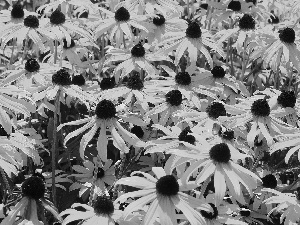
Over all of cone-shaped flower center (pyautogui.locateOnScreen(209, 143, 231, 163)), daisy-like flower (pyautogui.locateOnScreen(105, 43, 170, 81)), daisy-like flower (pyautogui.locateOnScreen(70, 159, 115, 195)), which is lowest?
daisy-like flower (pyautogui.locateOnScreen(70, 159, 115, 195))

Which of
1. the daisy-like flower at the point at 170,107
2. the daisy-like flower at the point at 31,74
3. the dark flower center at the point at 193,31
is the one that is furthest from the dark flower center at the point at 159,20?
the daisy-like flower at the point at 170,107

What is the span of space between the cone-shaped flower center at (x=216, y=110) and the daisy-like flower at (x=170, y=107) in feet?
0.65

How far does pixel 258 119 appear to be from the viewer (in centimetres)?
348

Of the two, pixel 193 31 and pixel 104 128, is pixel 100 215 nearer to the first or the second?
pixel 104 128

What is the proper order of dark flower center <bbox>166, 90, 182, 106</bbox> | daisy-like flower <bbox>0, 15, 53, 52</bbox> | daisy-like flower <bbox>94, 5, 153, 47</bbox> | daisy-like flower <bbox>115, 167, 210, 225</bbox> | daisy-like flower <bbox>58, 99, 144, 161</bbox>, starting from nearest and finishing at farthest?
daisy-like flower <bbox>115, 167, 210, 225</bbox> < daisy-like flower <bbox>58, 99, 144, 161</bbox> < dark flower center <bbox>166, 90, 182, 106</bbox> < daisy-like flower <bbox>0, 15, 53, 52</bbox> < daisy-like flower <bbox>94, 5, 153, 47</bbox>

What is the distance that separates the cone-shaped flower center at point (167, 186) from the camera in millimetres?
2674

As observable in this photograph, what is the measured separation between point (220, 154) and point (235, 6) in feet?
9.09

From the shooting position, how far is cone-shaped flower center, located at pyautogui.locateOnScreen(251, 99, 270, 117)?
348cm

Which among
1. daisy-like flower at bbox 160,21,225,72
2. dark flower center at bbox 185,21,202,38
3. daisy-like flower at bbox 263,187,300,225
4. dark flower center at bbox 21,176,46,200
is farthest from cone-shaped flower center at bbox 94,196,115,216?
dark flower center at bbox 185,21,202,38

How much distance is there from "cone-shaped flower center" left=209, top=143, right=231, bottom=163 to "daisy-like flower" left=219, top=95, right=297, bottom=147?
0.48 metres

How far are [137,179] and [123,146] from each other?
0.34 meters

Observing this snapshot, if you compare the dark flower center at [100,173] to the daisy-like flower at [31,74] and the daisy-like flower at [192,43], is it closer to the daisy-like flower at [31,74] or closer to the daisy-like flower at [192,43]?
the daisy-like flower at [31,74]

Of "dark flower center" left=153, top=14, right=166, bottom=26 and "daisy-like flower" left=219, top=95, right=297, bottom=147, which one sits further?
"dark flower center" left=153, top=14, right=166, bottom=26

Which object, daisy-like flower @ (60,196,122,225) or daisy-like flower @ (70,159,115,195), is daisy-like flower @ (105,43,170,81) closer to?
daisy-like flower @ (70,159,115,195)
